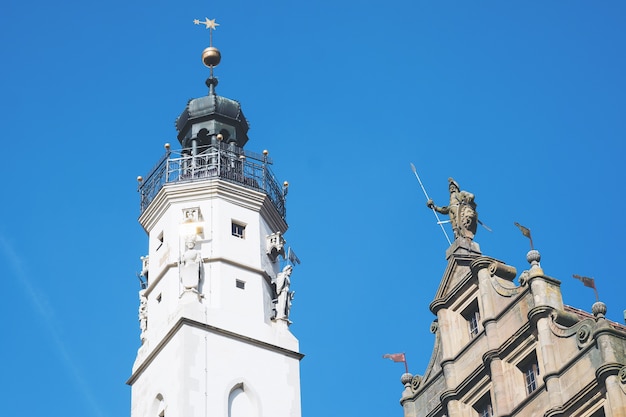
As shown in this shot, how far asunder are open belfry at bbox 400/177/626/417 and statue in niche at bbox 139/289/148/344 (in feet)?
84.3

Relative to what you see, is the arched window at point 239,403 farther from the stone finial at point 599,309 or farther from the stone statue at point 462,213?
the stone finial at point 599,309

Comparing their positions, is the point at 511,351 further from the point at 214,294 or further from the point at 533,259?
the point at 214,294

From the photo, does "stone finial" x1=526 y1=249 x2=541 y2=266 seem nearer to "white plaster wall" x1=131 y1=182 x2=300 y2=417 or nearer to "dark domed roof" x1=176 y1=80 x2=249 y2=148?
"white plaster wall" x1=131 y1=182 x2=300 y2=417

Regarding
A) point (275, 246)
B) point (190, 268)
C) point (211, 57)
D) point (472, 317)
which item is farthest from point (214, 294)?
point (472, 317)

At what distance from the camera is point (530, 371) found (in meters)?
41.2

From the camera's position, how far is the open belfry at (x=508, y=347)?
38.3 meters

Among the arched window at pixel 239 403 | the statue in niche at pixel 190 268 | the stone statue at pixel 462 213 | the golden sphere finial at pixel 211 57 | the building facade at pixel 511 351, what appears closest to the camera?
the building facade at pixel 511 351

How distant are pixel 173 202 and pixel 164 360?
9.09 meters

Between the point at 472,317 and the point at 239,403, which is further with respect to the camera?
the point at 239,403

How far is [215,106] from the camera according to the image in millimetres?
79625

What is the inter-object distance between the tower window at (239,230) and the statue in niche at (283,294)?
2608 mm

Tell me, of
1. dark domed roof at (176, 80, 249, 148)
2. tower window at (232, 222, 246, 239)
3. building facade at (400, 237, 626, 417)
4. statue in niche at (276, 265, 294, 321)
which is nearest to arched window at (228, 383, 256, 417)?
statue in niche at (276, 265, 294, 321)

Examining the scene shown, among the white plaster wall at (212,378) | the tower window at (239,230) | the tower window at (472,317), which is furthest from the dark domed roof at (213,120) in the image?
the tower window at (472,317)

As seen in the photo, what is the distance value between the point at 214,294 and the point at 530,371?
28863 mm
